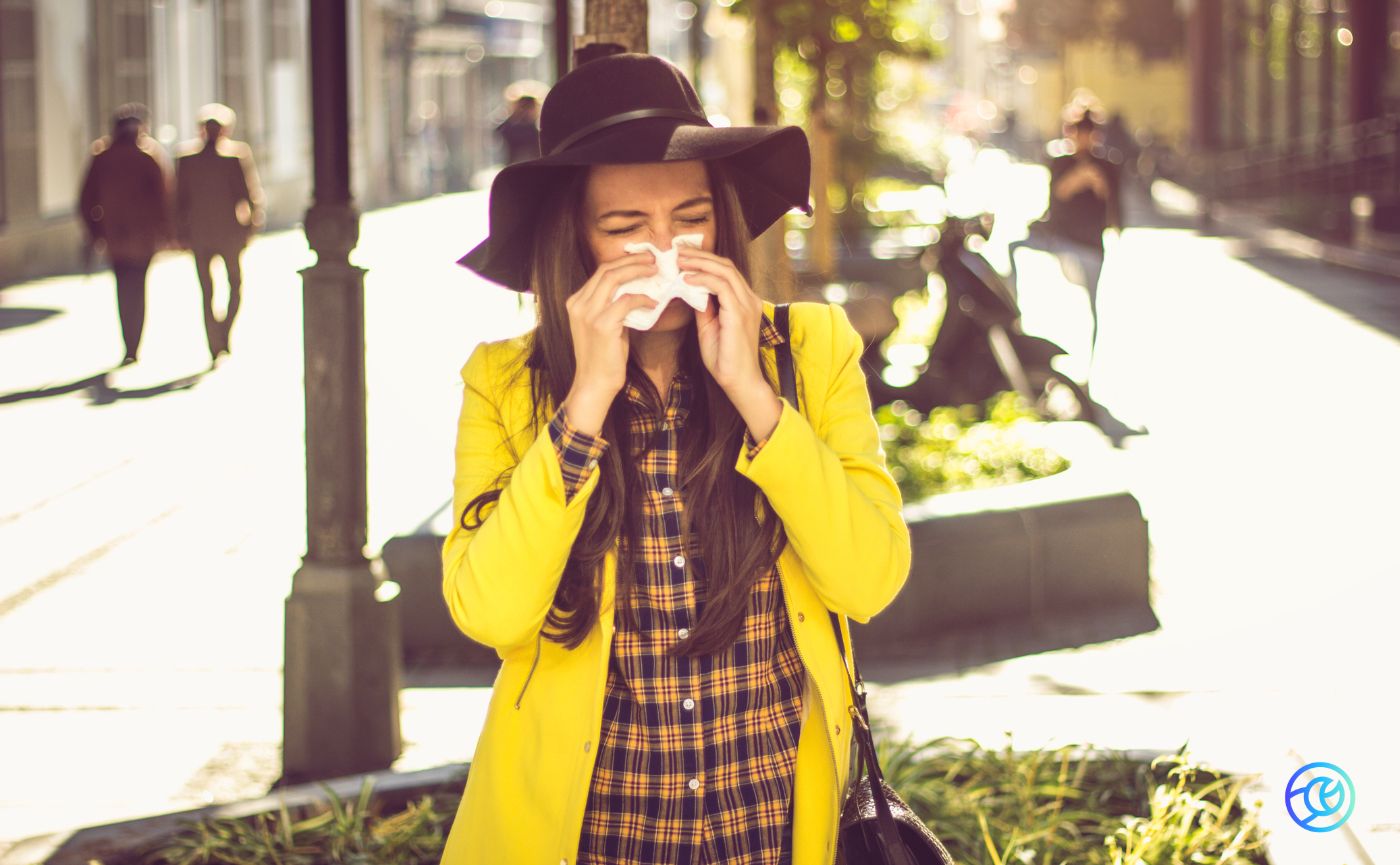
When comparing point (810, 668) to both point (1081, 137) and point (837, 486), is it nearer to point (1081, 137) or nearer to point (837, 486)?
point (837, 486)

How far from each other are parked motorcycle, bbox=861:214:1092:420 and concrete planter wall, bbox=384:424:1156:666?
10.5 feet

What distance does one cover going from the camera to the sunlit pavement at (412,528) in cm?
558

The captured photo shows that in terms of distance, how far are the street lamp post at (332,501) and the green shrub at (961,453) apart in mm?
2999

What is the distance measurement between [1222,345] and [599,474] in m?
14.0

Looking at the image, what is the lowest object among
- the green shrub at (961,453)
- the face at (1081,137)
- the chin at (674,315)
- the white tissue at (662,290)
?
A: the green shrub at (961,453)

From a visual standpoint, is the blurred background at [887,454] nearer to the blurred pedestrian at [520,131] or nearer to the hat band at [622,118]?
the blurred pedestrian at [520,131]

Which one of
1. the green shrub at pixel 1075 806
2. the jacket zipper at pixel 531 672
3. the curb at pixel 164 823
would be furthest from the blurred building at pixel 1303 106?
the jacket zipper at pixel 531 672

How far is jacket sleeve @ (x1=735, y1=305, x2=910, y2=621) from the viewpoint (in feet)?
8.32

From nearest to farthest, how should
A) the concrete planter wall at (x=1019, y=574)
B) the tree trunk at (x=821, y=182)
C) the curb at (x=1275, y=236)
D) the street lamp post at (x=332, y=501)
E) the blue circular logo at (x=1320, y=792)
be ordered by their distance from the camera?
the blue circular logo at (x=1320, y=792) → the street lamp post at (x=332, y=501) → the concrete planter wall at (x=1019, y=574) → the tree trunk at (x=821, y=182) → the curb at (x=1275, y=236)

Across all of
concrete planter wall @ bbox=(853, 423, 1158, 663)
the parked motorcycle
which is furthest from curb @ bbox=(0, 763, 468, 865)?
the parked motorcycle

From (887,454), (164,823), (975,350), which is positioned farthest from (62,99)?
(164,823)

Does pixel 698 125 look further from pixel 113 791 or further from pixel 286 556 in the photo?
pixel 286 556

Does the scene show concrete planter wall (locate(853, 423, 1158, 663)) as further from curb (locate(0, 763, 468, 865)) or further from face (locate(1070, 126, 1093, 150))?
face (locate(1070, 126, 1093, 150))

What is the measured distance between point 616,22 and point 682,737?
2.66 m
